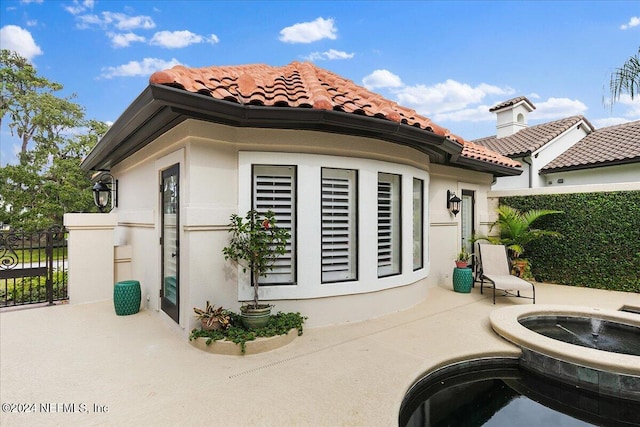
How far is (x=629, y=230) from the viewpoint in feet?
29.2

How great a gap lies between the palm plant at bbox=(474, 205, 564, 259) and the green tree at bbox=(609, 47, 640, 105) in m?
4.70

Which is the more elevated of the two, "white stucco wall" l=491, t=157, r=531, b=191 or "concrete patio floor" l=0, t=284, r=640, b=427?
"white stucco wall" l=491, t=157, r=531, b=191

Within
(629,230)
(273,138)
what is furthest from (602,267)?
(273,138)

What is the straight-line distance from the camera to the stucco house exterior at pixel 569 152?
512 inches

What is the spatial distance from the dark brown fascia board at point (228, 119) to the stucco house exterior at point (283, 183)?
0.8 inches

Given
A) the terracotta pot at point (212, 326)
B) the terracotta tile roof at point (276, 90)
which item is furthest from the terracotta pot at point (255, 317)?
the terracotta tile roof at point (276, 90)

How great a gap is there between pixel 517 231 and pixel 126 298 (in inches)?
409

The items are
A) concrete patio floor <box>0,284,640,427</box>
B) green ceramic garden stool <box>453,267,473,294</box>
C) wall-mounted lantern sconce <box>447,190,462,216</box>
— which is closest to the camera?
concrete patio floor <box>0,284,640,427</box>

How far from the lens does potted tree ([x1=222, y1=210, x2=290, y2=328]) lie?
5.07 m

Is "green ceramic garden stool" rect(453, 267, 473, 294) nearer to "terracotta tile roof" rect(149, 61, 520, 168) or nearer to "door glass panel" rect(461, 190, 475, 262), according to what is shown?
"door glass panel" rect(461, 190, 475, 262)

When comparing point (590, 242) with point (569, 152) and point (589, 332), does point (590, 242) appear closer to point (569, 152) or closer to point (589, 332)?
point (589, 332)

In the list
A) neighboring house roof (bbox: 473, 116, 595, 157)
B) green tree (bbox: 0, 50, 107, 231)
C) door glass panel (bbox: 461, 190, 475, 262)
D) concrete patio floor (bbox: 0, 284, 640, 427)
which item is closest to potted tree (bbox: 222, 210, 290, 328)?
concrete patio floor (bbox: 0, 284, 640, 427)

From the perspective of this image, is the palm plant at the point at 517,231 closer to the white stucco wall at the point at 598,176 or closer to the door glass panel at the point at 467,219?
the door glass panel at the point at 467,219

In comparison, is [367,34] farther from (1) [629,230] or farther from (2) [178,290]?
(2) [178,290]
